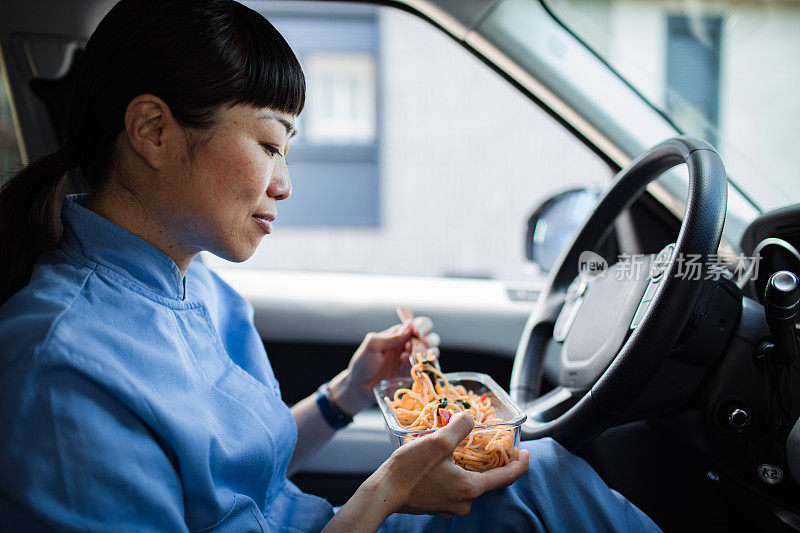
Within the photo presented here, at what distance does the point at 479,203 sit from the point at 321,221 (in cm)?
161

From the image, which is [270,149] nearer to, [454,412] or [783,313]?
[454,412]

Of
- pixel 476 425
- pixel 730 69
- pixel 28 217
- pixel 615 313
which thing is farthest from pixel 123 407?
pixel 730 69

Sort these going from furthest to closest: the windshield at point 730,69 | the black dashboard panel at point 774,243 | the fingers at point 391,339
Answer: the windshield at point 730,69, the fingers at point 391,339, the black dashboard panel at point 774,243

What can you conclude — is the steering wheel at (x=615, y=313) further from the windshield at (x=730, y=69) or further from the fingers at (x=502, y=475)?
the windshield at (x=730, y=69)

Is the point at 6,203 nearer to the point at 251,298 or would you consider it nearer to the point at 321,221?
the point at 251,298

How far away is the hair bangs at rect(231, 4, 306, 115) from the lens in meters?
0.90

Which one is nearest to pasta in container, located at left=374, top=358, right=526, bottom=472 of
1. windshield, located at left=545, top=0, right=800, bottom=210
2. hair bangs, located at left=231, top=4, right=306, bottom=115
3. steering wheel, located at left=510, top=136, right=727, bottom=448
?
steering wheel, located at left=510, top=136, right=727, bottom=448

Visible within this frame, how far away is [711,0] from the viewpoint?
2773 mm

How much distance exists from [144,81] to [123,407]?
419mm

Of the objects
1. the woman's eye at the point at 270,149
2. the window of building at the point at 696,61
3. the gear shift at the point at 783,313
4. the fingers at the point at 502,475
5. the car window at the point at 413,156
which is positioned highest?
the woman's eye at the point at 270,149

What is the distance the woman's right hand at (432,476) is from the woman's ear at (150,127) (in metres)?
0.52

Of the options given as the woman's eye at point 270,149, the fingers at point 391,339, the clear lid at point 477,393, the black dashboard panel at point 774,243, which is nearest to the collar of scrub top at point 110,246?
the woman's eye at point 270,149

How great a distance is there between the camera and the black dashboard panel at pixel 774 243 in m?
1.15

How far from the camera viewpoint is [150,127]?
87 centimetres
